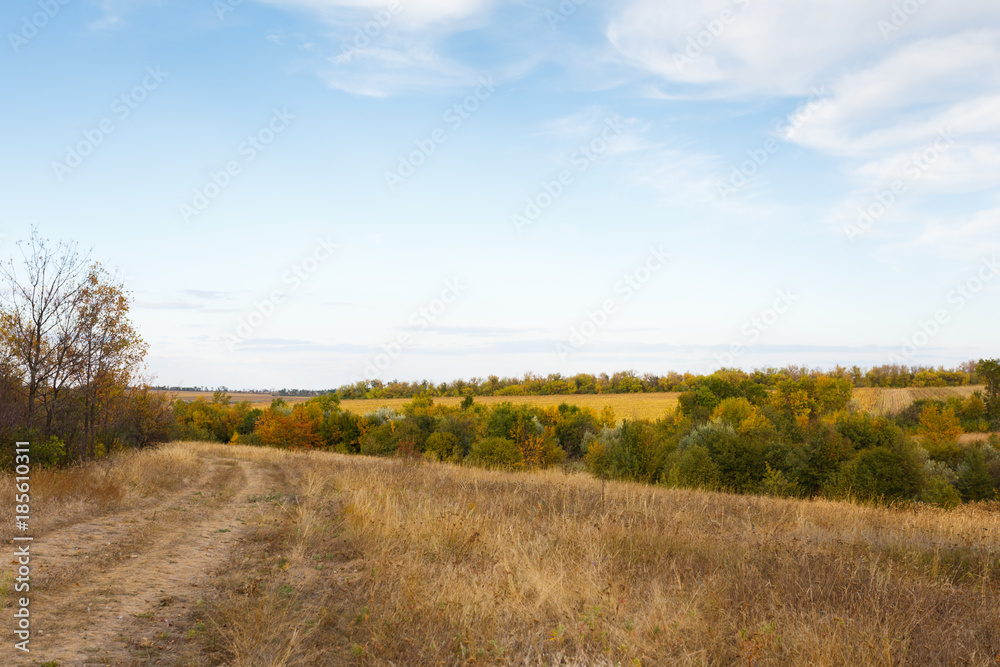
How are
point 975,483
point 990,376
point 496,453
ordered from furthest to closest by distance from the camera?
point 990,376 < point 496,453 < point 975,483

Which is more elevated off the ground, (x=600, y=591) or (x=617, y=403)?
(x=600, y=591)

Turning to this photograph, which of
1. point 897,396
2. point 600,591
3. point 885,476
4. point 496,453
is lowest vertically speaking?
point 496,453

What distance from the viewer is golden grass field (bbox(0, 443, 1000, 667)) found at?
4867 millimetres

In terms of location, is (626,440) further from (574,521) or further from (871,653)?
(871,653)

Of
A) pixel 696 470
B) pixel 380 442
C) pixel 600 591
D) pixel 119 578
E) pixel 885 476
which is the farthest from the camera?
pixel 380 442

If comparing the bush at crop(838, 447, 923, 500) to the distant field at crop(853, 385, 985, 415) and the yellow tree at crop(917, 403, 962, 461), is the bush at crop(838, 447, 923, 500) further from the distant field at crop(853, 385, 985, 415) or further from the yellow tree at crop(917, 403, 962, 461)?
the distant field at crop(853, 385, 985, 415)

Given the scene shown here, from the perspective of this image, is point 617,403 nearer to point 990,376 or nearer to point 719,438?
point 990,376

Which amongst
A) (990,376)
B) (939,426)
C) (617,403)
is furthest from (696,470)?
(990,376)

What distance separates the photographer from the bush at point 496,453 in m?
31.1

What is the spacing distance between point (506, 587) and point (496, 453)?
25.9 metres

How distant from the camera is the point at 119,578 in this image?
278 inches

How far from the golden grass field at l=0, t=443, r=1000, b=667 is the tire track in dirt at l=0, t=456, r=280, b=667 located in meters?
0.03

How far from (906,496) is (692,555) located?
20.6 meters

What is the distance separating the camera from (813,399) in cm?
6562
